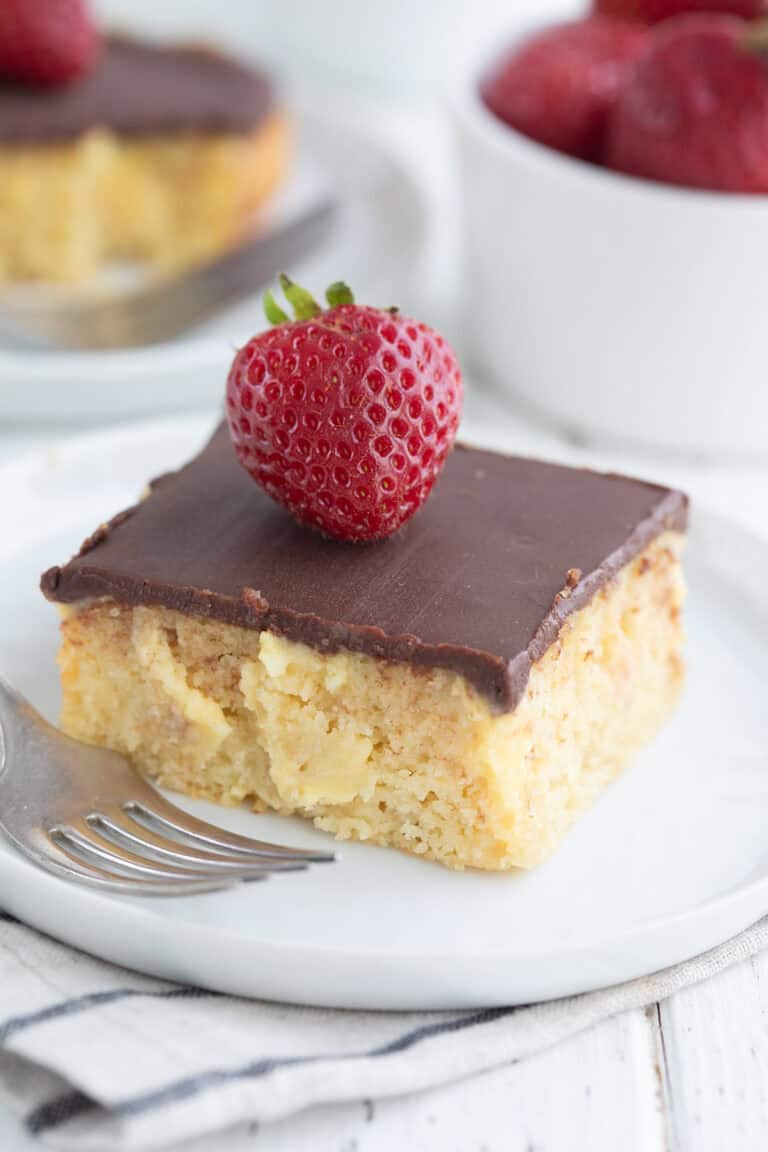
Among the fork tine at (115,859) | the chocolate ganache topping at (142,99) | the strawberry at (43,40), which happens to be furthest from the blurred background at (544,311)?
the fork tine at (115,859)

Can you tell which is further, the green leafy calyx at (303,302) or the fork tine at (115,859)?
the green leafy calyx at (303,302)

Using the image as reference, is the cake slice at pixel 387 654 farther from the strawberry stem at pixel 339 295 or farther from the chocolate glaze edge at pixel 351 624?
the strawberry stem at pixel 339 295

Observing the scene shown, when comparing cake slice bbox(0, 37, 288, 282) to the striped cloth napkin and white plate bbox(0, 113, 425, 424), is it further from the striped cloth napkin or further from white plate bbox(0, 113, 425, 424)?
the striped cloth napkin

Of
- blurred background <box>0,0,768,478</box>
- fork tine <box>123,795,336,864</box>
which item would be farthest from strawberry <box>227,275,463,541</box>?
blurred background <box>0,0,768,478</box>

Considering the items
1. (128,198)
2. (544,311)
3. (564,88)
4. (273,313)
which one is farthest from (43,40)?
(273,313)

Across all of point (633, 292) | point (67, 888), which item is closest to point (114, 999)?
point (67, 888)

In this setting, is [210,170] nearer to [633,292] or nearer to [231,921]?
[633,292]
